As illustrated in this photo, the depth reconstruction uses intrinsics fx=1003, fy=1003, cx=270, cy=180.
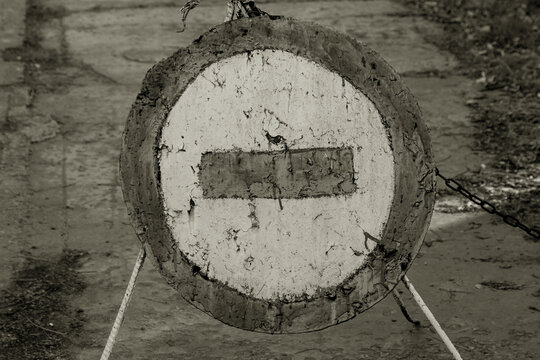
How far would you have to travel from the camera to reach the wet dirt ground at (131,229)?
3.36 meters

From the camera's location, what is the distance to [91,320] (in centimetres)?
348

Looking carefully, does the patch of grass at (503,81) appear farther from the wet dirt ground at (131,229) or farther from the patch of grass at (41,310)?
the patch of grass at (41,310)

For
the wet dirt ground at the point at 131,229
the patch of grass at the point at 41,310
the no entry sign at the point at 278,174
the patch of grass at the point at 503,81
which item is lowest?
the patch of grass at the point at 41,310

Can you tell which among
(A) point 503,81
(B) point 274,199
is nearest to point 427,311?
(B) point 274,199

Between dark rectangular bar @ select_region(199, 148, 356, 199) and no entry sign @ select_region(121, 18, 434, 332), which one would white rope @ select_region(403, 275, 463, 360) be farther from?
dark rectangular bar @ select_region(199, 148, 356, 199)

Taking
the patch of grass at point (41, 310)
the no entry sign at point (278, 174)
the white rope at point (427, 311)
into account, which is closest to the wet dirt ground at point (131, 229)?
the patch of grass at point (41, 310)

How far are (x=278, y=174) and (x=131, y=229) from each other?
1619mm

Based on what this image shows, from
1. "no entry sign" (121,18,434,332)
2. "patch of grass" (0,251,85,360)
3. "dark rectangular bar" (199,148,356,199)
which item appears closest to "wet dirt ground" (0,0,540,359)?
"patch of grass" (0,251,85,360)

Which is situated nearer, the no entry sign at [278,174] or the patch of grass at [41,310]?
the no entry sign at [278,174]

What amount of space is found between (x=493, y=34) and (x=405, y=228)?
12.9 feet

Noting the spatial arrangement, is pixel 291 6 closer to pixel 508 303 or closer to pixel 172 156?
pixel 508 303

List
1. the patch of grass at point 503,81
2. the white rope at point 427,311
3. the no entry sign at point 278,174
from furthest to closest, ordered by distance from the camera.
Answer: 1. the patch of grass at point 503,81
2. the white rope at point 427,311
3. the no entry sign at point 278,174

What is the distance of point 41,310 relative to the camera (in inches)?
138

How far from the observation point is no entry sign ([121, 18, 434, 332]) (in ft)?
8.46
